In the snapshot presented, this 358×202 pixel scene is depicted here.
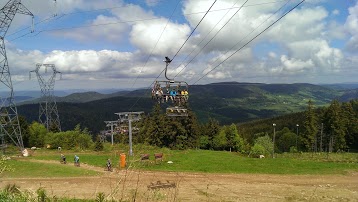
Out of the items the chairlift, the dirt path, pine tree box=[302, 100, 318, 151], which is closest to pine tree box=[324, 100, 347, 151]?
pine tree box=[302, 100, 318, 151]

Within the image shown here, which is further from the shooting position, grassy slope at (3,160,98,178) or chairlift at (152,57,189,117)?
grassy slope at (3,160,98,178)

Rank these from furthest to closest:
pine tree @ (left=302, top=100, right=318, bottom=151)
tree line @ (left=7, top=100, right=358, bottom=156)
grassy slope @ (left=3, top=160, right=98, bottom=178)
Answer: pine tree @ (left=302, top=100, right=318, bottom=151) → tree line @ (left=7, top=100, right=358, bottom=156) → grassy slope @ (left=3, top=160, right=98, bottom=178)

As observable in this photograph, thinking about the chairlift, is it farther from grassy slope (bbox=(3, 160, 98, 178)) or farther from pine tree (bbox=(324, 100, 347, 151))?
pine tree (bbox=(324, 100, 347, 151))

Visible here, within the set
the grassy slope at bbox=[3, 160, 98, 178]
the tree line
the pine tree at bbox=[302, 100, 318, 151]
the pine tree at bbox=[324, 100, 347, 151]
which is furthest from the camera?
the pine tree at bbox=[324, 100, 347, 151]

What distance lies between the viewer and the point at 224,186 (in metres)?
24.8

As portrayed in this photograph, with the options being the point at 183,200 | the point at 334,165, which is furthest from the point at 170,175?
the point at 334,165

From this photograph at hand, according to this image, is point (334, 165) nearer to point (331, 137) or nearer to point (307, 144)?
point (307, 144)

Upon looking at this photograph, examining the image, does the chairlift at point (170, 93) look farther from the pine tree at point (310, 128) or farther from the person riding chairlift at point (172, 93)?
the pine tree at point (310, 128)

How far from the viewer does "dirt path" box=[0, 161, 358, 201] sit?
21391mm

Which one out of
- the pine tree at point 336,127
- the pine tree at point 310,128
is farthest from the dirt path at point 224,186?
the pine tree at point 336,127

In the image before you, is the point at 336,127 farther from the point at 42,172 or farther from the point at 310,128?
the point at 42,172

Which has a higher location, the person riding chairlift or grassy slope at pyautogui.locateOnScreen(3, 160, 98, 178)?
the person riding chairlift

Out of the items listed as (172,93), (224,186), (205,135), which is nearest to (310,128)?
(205,135)

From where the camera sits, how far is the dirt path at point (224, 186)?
842 inches
